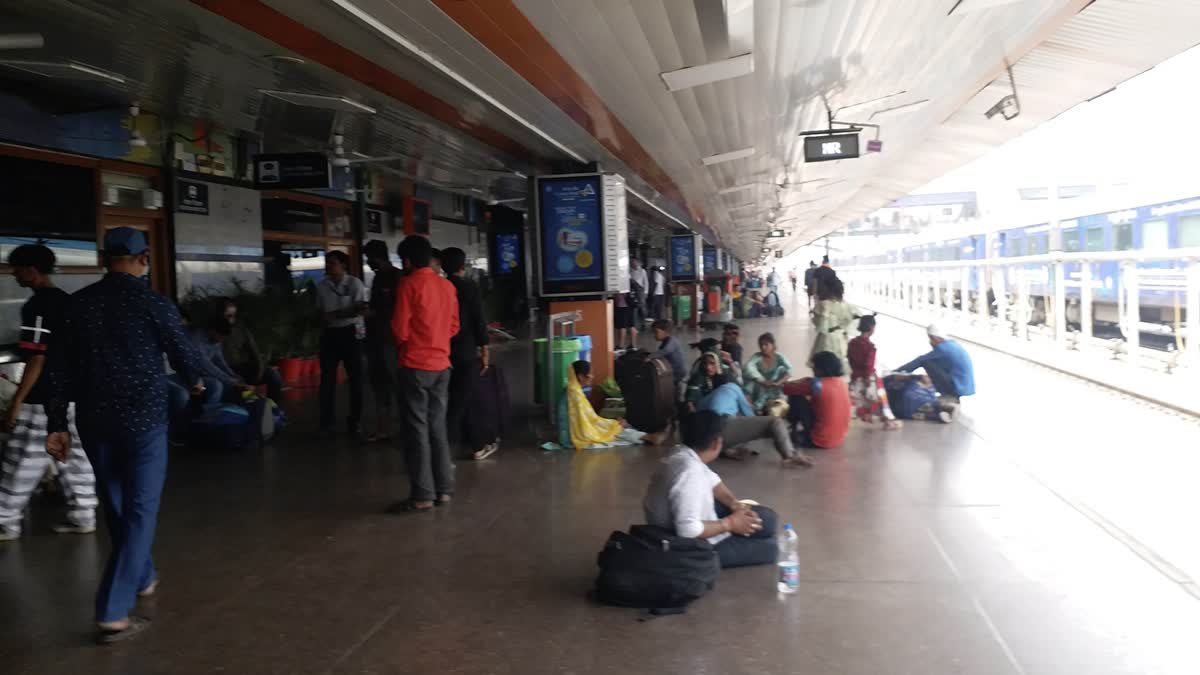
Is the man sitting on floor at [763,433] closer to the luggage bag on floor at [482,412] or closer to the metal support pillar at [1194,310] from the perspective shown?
the luggage bag on floor at [482,412]

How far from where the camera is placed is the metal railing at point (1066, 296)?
9748 millimetres

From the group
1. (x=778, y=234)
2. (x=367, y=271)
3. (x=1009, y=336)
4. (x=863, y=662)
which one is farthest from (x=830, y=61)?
(x=778, y=234)

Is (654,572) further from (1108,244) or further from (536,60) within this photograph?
(1108,244)

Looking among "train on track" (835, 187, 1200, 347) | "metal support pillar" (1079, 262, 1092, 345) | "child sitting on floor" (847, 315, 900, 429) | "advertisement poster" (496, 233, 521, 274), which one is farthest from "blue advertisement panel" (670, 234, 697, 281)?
"child sitting on floor" (847, 315, 900, 429)

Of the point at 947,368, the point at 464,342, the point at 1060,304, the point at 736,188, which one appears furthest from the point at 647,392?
the point at 736,188

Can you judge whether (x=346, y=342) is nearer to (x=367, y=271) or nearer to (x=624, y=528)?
(x=624, y=528)

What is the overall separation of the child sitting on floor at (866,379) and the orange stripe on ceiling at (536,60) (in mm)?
3075

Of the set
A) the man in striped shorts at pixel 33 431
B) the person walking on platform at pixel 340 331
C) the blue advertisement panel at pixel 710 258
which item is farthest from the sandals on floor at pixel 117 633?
the blue advertisement panel at pixel 710 258

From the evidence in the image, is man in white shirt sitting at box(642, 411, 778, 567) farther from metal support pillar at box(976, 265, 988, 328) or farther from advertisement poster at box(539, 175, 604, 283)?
metal support pillar at box(976, 265, 988, 328)

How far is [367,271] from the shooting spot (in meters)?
15.3

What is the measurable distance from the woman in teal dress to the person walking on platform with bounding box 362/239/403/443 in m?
3.24

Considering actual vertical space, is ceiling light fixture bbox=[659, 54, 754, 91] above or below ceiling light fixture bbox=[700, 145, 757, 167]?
below

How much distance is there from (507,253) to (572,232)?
488 inches

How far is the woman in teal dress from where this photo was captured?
855cm
